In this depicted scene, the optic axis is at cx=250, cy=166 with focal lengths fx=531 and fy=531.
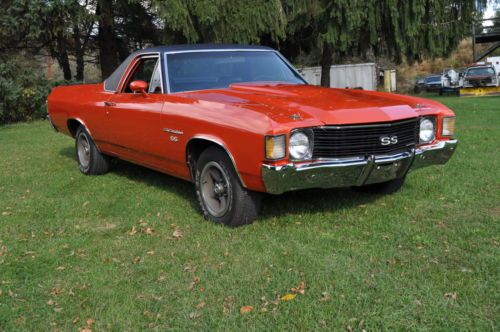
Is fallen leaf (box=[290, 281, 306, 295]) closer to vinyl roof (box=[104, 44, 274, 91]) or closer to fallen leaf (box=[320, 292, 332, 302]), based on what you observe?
fallen leaf (box=[320, 292, 332, 302])

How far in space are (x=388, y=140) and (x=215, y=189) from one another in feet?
5.20

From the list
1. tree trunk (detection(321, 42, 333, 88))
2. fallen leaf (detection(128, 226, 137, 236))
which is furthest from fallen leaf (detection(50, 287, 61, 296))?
tree trunk (detection(321, 42, 333, 88))

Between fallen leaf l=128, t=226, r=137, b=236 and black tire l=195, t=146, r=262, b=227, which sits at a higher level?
black tire l=195, t=146, r=262, b=227

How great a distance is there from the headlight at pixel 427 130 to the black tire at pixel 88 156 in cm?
434

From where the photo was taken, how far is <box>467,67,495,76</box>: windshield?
31475 mm

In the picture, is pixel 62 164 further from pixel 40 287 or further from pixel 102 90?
pixel 40 287

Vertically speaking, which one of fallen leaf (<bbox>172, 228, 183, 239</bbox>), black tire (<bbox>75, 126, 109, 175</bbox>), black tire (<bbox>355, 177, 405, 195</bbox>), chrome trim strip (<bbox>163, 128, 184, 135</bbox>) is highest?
chrome trim strip (<bbox>163, 128, 184, 135</bbox>)

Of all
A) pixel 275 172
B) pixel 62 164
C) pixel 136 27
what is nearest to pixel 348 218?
pixel 275 172

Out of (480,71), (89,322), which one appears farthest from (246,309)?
(480,71)

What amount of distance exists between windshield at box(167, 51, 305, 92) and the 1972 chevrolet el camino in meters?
0.01

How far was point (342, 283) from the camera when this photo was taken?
11.6ft

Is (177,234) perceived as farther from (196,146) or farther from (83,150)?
(83,150)

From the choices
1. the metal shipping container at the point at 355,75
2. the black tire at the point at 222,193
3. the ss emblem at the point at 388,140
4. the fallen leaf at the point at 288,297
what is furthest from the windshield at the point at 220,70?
the metal shipping container at the point at 355,75

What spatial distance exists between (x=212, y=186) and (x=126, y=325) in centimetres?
197
